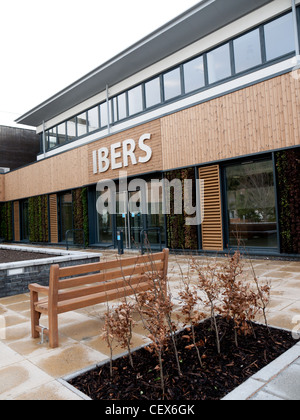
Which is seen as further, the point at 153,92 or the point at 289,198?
the point at 153,92

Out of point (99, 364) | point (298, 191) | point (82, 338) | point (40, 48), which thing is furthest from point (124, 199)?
point (99, 364)

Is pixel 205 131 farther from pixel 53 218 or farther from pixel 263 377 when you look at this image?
pixel 53 218

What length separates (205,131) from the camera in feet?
33.0

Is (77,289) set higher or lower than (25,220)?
lower

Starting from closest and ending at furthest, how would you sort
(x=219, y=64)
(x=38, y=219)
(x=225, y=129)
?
(x=225, y=129)
(x=219, y=64)
(x=38, y=219)

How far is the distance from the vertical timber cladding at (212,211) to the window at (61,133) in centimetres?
1073

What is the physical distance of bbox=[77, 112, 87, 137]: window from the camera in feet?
54.6

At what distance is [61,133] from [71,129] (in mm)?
1187

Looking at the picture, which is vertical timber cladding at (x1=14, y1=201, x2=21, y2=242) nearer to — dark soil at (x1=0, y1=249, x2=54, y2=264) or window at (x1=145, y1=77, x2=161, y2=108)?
dark soil at (x1=0, y1=249, x2=54, y2=264)

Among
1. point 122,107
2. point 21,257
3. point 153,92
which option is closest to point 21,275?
point 21,257

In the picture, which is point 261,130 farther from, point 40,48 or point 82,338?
point 40,48

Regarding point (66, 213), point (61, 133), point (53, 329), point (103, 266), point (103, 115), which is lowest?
point (53, 329)

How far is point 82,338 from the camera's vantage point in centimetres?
382

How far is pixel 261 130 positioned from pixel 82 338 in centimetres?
721
